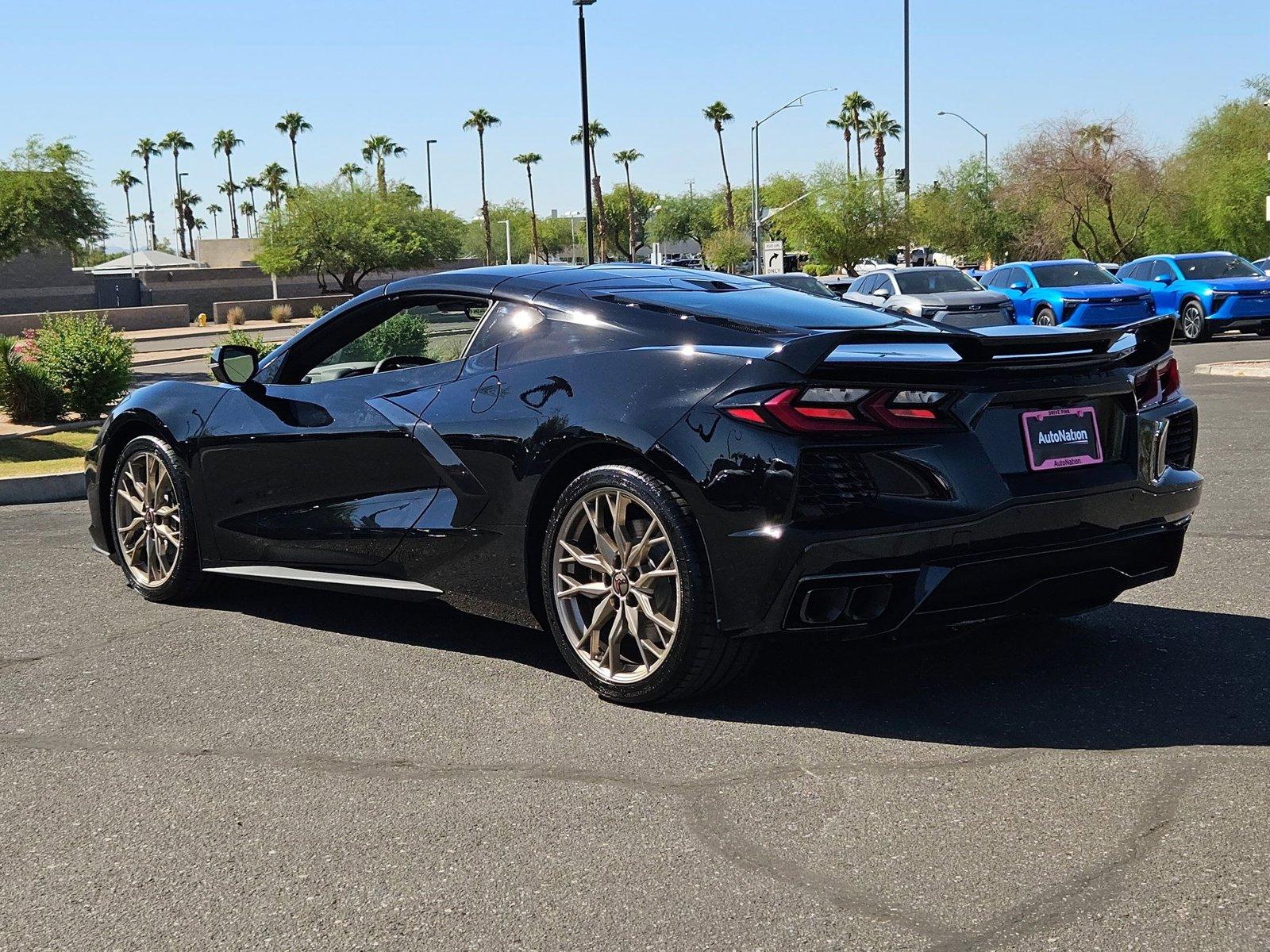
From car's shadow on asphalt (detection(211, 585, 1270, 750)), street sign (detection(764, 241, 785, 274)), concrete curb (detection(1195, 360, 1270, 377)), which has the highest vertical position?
street sign (detection(764, 241, 785, 274))

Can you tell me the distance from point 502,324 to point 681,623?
1448 mm

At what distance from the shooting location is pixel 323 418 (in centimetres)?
582

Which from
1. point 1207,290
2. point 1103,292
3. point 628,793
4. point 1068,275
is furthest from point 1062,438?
point 1207,290

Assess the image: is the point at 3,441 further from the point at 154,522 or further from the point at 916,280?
the point at 916,280

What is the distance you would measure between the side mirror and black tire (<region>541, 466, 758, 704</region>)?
2111 mm

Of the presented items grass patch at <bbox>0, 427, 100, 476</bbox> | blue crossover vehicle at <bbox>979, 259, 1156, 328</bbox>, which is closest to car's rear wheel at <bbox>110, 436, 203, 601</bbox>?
grass patch at <bbox>0, 427, 100, 476</bbox>

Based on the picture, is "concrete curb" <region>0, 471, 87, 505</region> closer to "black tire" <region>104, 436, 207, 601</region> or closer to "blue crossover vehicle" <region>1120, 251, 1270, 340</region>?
"black tire" <region>104, 436, 207, 601</region>

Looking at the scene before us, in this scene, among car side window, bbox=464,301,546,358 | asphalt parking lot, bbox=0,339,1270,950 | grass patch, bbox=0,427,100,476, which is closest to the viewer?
asphalt parking lot, bbox=0,339,1270,950

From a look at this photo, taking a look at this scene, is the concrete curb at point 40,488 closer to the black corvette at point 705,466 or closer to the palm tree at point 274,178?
the black corvette at point 705,466

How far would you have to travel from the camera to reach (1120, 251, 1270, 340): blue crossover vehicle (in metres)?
26.7

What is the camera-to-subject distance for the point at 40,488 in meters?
11.1

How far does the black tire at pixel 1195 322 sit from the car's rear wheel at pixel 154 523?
2379 centimetres

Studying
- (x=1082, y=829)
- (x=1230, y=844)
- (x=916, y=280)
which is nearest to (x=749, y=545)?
(x=1082, y=829)

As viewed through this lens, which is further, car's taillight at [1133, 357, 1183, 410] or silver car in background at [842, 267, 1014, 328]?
silver car in background at [842, 267, 1014, 328]
